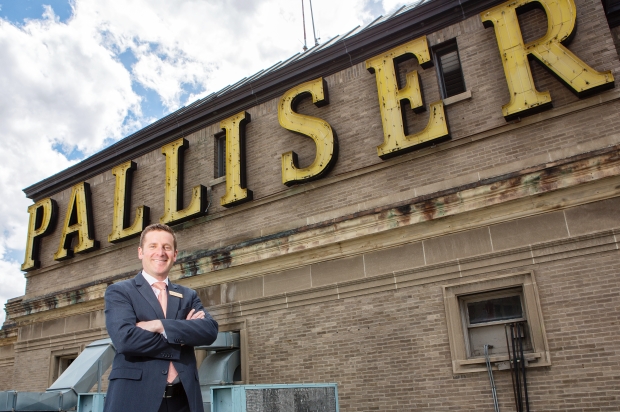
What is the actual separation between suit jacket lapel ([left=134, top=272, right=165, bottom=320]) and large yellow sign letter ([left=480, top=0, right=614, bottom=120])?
7933 mm

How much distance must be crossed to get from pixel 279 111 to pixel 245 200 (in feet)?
7.53

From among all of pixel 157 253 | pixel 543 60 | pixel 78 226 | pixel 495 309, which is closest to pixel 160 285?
pixel 157 253

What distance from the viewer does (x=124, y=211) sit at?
49.4ft

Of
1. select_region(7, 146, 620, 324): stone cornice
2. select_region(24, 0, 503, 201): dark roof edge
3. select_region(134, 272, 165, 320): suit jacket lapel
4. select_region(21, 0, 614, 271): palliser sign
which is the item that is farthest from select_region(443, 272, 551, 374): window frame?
select_region(134, 272, 165, 320): suit jacket lapel

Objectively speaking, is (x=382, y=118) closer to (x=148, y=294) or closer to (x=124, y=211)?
(x=124, y=211)

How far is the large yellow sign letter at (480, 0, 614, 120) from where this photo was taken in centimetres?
928

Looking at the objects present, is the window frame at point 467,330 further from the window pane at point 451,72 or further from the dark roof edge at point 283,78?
the dark roof edge at point 283,78

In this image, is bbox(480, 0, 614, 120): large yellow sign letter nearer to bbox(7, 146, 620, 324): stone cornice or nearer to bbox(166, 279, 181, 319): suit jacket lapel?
bbox(7, 146, 620, 324): stone cornice

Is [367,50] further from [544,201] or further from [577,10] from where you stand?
[544,201]

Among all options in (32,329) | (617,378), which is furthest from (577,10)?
(32,329)

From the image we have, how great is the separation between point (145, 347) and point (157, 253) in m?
0.69

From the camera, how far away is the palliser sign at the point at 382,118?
964 centimetres

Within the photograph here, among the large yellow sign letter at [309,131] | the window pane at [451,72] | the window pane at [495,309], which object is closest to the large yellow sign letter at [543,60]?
the window pane at [451,72]

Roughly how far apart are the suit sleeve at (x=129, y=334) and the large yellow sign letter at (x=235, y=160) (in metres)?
8.95
